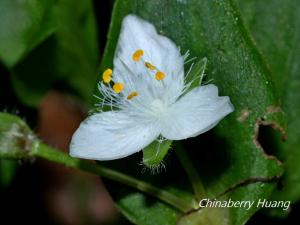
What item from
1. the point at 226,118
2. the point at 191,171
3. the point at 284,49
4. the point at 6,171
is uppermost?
the point at 284,49

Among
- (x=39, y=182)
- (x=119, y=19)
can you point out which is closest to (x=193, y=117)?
(x=119, y=19)

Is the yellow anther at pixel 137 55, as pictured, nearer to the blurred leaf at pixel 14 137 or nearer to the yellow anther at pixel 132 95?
the yellow anther at pixel 132 95

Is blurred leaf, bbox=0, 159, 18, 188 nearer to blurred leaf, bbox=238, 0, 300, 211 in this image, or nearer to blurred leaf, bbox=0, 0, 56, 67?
blurred leaf, bbox=0, 0, 56, 67

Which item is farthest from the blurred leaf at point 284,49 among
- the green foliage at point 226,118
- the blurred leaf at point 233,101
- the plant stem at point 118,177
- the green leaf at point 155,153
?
the green leaf at point 155,153

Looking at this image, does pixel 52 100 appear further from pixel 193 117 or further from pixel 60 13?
pixel 193 117

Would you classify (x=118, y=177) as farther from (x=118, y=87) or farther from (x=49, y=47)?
(x=49, y=47)

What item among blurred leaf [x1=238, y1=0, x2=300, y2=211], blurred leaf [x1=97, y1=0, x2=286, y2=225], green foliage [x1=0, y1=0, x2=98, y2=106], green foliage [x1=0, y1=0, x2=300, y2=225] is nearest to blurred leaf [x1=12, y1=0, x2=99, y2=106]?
green foliage [x1=0, y1=0, x2=98, y2=106]

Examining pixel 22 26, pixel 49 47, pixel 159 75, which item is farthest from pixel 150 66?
pixel 49 47
